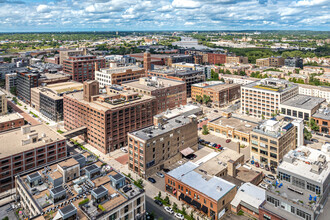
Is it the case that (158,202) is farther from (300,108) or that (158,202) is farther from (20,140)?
(300,108)

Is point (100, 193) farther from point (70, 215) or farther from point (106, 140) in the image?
point (106, 140)

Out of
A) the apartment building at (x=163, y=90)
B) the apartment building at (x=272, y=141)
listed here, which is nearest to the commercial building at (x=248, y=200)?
the apartment building at (x=272, y=141)

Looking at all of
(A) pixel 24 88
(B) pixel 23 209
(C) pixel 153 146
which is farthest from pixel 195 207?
(A) pixel 24 88

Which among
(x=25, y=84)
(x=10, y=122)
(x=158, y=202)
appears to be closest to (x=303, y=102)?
(x=158, y=202)

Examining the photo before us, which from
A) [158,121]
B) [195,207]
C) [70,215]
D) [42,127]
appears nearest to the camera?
[70,215]

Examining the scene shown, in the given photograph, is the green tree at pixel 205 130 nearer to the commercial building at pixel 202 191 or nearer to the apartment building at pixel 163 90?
the apartment building at pixel 163 90

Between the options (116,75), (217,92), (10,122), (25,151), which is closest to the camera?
(25,151)

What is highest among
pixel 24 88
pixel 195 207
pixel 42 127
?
pixel 24 88
